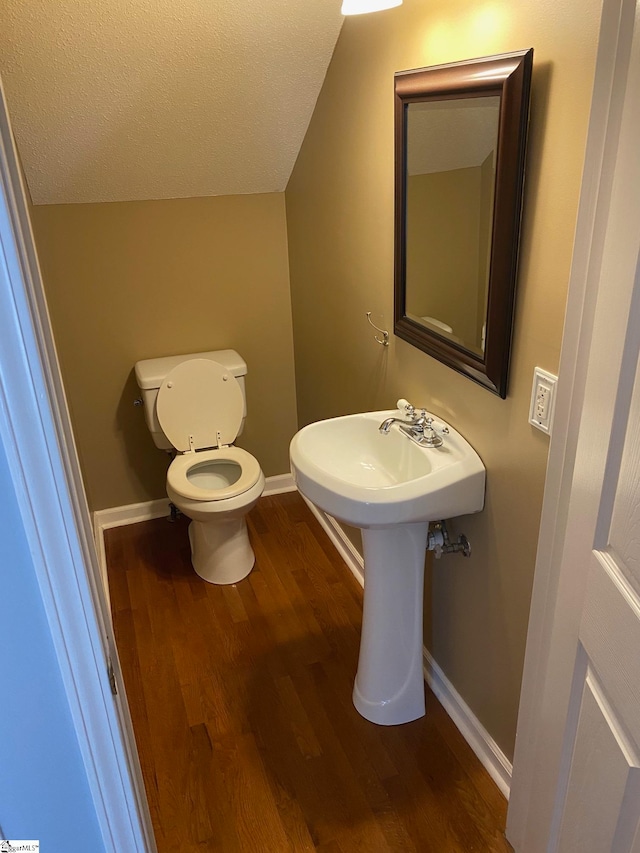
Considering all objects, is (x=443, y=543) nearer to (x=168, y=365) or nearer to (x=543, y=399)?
(x=543, y=399)

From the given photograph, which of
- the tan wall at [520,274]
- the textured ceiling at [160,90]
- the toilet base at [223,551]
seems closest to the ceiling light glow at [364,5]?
the tan wall at [520,274]

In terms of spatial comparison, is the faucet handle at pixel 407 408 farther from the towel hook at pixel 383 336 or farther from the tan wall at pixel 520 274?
the towel hook at pixel 383 336

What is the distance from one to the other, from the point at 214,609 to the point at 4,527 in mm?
1879

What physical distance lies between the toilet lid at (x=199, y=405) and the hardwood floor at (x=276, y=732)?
0.53 metres

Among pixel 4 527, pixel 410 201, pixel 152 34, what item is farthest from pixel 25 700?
pixel 152 34

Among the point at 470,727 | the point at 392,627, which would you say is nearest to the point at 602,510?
the point at 392,627

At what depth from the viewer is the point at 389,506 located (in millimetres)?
1629

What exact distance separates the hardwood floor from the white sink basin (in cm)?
74

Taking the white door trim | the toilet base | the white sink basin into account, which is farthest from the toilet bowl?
the white door trim

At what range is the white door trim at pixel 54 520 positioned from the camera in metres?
0.71

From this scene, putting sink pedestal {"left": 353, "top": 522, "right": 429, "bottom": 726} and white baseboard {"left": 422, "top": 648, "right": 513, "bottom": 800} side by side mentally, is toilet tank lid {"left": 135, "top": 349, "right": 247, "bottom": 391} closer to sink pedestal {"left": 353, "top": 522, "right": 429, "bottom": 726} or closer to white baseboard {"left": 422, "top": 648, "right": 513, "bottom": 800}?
sink pedestal {"left": 353, "top": 522, "right": 429, "bottom": 726}

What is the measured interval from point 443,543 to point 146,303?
5.39 ft

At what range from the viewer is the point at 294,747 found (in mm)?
1999

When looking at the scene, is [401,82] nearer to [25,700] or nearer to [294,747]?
[25,700]
